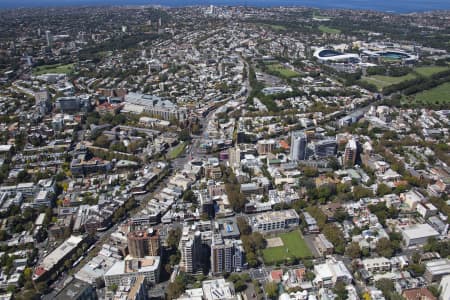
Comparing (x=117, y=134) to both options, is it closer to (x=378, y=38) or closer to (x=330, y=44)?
(x=330, y=44)

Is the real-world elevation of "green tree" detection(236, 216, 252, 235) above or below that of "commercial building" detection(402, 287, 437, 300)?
above

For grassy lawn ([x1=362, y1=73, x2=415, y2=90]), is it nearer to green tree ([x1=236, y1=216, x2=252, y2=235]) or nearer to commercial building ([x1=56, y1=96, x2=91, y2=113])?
green tree ([x1=236, y1=216, x2=252, y2=235])

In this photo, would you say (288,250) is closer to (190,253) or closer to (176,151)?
(190,253)

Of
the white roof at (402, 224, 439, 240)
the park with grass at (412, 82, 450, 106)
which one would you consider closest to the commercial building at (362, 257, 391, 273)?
the white roof at (402, 224, 439, 240)

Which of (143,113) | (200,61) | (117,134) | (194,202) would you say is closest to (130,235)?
(194,202)

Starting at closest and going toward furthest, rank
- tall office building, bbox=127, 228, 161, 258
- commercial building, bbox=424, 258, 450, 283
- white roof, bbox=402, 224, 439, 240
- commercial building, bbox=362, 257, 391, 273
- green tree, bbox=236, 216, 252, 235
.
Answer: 1. commercial building, bbox=424, 258, 450, 283
2. tall office building, bbox=127, 228, 161, 258
3. commercial building, bbox=362, 257, 391, 273
4. white roof, bbox=402, 224, 439, 240
5. green tree, bbox=236, 216, 252, 235

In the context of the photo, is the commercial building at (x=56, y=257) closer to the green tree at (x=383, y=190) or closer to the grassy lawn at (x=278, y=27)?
the green tree at (x=383, y=190)

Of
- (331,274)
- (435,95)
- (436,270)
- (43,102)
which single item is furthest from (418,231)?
(43,102)
